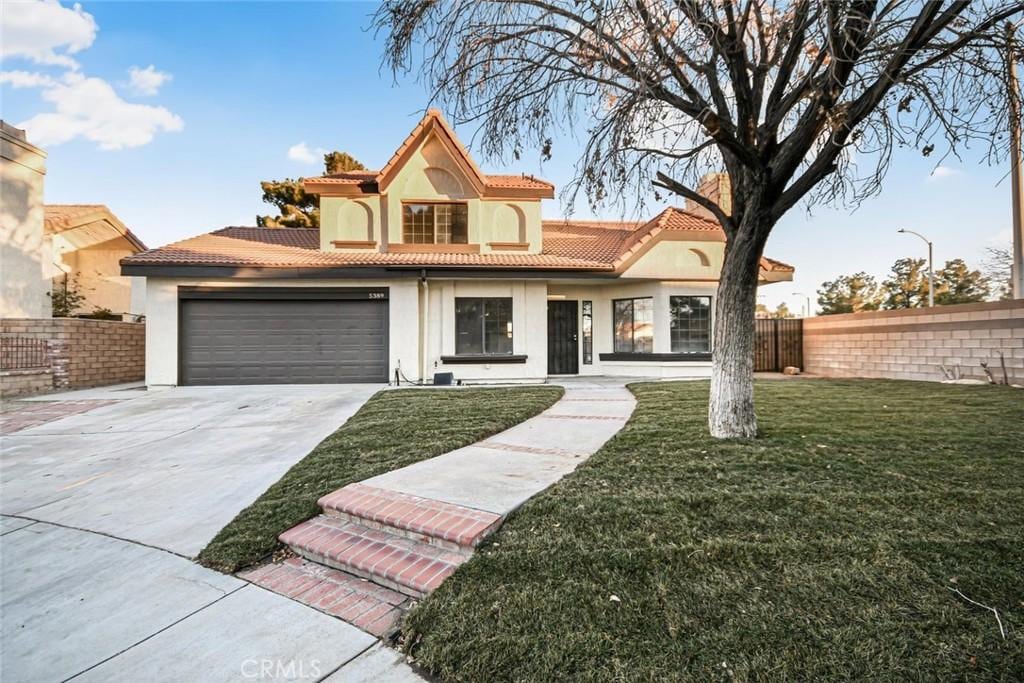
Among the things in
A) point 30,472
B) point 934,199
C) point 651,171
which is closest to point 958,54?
point 651,171

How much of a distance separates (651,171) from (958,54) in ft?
10.6

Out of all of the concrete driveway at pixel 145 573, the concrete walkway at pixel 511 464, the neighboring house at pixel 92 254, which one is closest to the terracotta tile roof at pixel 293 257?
the concrete driveway at pixel 145 573

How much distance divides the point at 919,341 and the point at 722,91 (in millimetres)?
10566

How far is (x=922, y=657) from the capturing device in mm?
1841

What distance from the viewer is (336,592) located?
2666mm

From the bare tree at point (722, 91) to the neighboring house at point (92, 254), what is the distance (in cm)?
1751

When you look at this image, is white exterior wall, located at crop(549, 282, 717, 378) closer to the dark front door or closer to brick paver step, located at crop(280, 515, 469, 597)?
the dark front door

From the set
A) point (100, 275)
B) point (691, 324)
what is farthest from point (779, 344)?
point (100, 275)

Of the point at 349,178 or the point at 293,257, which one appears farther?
the point at 349,178

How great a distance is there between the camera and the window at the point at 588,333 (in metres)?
14.0

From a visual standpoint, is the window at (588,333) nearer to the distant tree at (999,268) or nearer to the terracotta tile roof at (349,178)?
the terracotta tile roof at (349,178)

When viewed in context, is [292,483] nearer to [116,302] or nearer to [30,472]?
[30,472]

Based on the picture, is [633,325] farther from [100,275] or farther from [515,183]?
[100,275]

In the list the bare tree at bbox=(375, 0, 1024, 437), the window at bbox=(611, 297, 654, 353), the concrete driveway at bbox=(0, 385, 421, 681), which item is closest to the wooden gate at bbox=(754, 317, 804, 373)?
the window at bbox=(611, 297, 654, 353)
